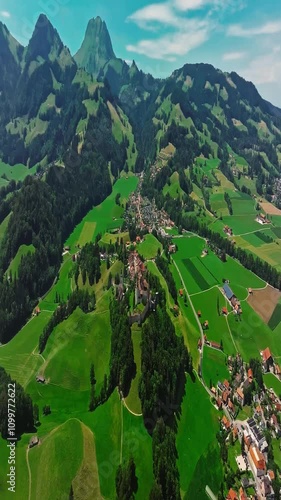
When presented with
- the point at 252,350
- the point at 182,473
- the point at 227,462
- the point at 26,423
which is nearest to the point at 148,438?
the point at 182,473

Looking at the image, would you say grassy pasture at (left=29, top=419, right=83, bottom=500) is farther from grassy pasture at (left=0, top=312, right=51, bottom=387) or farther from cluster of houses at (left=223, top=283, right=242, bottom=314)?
cluster of houses at (left=223, top=283, right=242, bottom=314)

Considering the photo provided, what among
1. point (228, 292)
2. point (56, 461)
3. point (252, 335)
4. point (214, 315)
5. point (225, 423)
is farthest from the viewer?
point (228, 292)

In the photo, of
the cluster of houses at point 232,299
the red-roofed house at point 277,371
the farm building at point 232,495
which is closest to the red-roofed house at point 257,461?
the farm building at point 232,495

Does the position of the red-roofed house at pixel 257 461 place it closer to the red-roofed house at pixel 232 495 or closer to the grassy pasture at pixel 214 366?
the red-roofed house at pixel 232 495

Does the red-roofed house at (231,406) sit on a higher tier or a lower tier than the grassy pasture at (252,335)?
lower

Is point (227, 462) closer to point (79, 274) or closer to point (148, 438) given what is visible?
point (148, 438)

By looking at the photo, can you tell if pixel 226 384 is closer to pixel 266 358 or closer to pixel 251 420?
pixel 251 420

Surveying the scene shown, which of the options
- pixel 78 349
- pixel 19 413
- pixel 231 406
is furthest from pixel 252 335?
pixel 19 413
